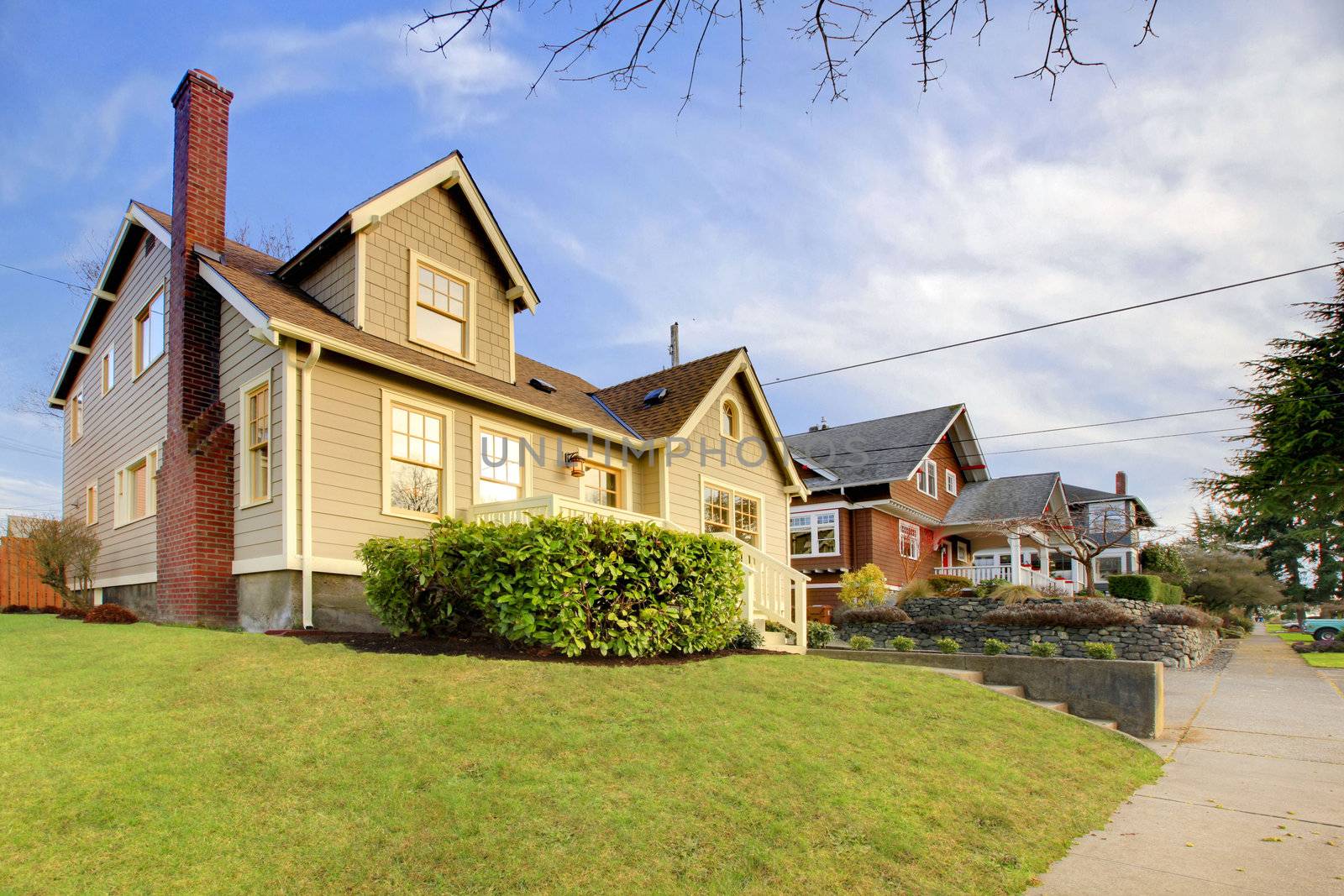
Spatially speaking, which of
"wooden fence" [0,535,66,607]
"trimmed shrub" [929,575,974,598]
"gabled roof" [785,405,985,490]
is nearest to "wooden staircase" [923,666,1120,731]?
"trimmed shrub" [929,575,974,598]

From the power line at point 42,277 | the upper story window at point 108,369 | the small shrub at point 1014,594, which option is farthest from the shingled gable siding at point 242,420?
the small shrub at point 1014,594

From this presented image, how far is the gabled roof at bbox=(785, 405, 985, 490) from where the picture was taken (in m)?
26.7

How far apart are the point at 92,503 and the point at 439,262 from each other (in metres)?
9.31

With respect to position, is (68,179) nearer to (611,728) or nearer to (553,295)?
(553,295)

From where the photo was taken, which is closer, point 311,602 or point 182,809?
point 182,809

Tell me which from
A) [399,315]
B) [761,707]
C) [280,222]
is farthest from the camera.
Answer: [280,222]

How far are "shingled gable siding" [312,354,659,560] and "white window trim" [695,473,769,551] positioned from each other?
545cm

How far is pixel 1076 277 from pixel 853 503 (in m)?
10.1

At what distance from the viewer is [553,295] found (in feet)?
45.0

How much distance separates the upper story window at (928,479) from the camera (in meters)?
28.2

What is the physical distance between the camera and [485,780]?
16.1ft

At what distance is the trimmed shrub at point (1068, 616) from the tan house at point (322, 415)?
715 cm

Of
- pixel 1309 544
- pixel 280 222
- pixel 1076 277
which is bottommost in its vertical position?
pixel 1309 544

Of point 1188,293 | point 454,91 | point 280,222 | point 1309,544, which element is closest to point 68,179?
point 280,222
